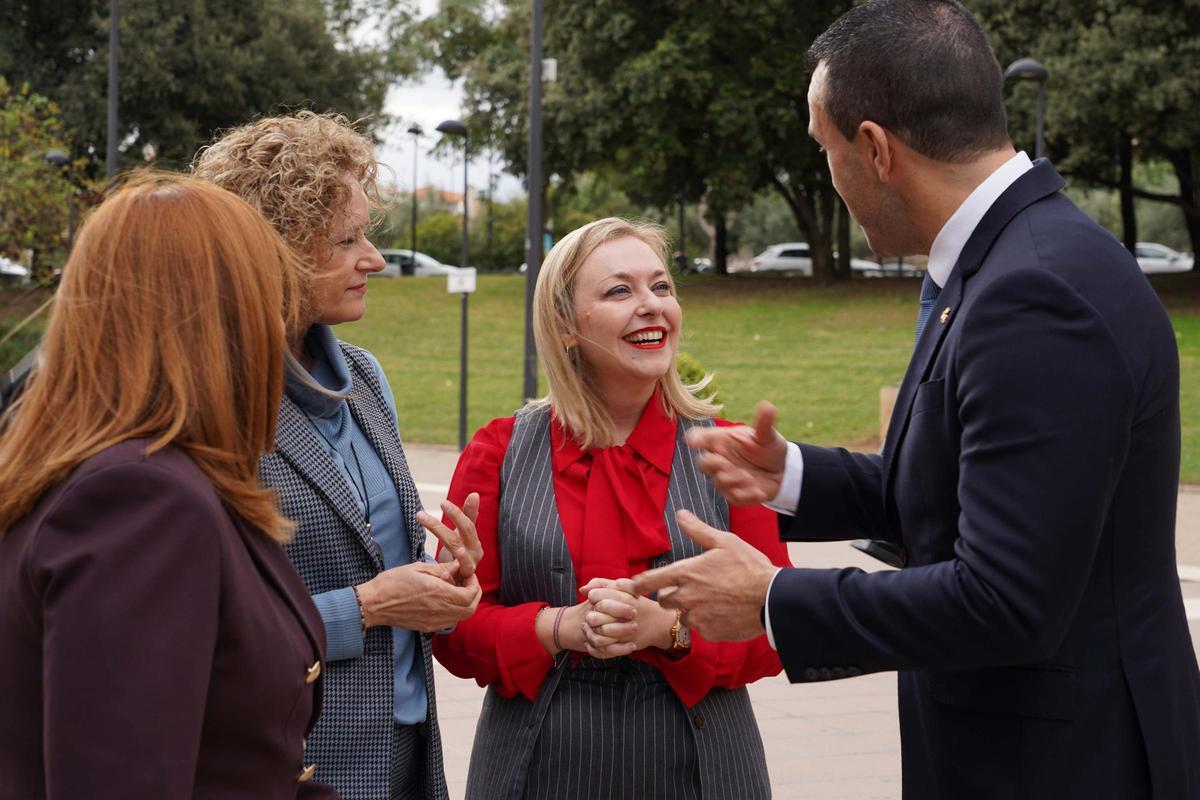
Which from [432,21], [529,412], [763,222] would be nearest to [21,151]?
[432,21]

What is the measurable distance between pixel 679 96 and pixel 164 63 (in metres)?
15.4

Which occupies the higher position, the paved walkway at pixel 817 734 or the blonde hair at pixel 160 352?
the blonde hair at pixel 160 352

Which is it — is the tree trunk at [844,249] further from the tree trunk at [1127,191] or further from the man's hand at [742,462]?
the man's hand at [742,462]

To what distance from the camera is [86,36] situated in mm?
39844

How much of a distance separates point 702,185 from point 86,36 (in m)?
A: 18.8

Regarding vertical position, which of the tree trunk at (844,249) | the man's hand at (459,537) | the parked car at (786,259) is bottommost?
the parked car at (786,259)

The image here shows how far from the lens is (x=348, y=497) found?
2.87 m

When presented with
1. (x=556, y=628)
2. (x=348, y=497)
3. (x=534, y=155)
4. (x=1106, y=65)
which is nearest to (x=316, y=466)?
(x=348, y=497)

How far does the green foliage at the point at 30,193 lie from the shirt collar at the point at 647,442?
2568 centimetres

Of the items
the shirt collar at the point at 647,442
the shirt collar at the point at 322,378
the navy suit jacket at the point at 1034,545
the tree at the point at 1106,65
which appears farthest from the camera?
the tree at the point at 1106,65

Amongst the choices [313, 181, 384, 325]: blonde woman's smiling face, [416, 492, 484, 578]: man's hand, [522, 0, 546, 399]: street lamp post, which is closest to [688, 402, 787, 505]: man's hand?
[416, 492, 484, 578]: man's hand

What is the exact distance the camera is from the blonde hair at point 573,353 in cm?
338

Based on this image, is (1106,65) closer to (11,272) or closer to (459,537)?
(459,537)

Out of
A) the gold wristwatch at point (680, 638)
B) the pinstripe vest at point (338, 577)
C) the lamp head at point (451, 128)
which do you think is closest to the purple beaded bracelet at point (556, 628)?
the gold wristwatch at point (680, 638)
